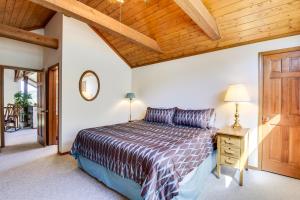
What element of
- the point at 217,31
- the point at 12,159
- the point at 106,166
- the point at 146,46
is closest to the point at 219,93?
the point at 217,31

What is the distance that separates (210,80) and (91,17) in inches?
95.4

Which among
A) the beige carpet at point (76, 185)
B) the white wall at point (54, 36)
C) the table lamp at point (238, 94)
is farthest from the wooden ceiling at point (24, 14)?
the table lamp at point (238, 94)

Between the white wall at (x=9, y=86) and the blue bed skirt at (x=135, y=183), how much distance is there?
699 cm

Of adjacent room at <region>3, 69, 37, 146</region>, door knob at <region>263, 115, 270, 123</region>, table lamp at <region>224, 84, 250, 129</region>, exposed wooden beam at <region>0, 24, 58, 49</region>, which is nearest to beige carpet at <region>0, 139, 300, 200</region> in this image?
door knob at <region>263, 115, 270, 123</region>

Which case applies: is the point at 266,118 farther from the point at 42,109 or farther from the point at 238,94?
the point at 42,109

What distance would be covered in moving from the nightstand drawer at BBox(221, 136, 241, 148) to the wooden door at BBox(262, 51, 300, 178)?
0.79 metres

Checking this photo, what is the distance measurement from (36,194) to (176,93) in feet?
10.1

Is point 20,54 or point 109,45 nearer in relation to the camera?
point 20,54

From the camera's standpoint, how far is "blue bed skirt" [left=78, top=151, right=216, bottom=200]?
1908 millimetres

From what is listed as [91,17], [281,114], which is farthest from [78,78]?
[281,114]

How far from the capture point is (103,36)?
4.33 m

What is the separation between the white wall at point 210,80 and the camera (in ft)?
9.53

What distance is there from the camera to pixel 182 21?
9.90 ft

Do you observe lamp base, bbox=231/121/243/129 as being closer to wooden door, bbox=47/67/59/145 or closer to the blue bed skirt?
the blue bed skirt
